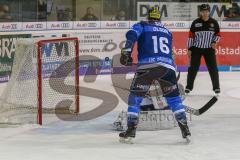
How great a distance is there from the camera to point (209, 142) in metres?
6.10

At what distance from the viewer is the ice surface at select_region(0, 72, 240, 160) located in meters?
5.45

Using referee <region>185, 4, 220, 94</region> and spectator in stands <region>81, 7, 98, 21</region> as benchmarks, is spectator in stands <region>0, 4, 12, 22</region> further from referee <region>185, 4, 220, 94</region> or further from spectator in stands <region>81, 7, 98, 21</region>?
referee <region>185, 4, 220, 94</region>

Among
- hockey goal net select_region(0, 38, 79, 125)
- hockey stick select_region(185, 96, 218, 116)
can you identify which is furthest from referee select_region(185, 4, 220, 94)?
hockey goal net select_region(0, 38, 79, 125)

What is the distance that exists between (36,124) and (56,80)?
116 cm

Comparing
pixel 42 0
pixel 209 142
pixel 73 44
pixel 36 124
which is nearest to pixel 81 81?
pixel 42 0

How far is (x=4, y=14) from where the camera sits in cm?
1109

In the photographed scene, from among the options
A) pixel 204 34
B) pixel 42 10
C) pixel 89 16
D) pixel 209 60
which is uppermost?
pixel 42 10

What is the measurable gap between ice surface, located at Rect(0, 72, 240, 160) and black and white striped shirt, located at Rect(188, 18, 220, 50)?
1.40 metres

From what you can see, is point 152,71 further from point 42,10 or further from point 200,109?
point 42,10

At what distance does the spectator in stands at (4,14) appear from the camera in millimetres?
10880

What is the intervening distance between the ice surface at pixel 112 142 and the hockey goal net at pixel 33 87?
1.08ft

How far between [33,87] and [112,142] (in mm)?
1606

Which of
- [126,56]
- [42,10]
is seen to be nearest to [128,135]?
[126,56]

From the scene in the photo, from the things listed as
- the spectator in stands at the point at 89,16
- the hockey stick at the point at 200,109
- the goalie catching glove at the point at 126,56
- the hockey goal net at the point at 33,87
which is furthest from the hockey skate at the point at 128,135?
the spectator in stands at the point at 89,16
